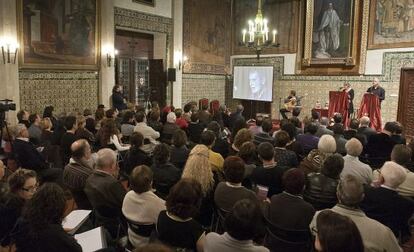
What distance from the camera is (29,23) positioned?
9.20 m

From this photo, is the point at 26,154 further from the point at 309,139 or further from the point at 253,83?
the point at 253,83

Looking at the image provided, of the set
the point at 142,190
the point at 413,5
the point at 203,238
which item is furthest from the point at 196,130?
the point at 413,5

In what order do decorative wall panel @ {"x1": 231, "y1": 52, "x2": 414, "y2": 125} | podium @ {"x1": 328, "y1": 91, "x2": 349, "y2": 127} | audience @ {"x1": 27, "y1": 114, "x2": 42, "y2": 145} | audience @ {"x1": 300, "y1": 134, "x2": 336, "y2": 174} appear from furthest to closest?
1. decorative wall panel @ {"x1": 231, "y1": 52, "x2": 414, "y2": 125}
2. podium @ {"x1": 328, "y1": 91, "x2": 349, "y2": 127}
3. audience @ {"x1": 27, "y1": 114, "x2": 42, "y2": 145}
4. audience @ {"x1": 300, "y1": 134, "x2": 336, "y2": 174}

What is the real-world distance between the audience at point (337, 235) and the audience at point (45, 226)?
4.86 feet

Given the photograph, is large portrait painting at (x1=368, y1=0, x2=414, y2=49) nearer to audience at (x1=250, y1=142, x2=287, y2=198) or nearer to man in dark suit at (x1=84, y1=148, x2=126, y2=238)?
audience at (x1=250, y1=142, x2=287, y2=198)

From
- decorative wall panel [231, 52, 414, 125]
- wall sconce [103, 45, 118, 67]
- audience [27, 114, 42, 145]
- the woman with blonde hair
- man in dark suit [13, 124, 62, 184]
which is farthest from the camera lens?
decorative wall panel [231, 52, 414, 125]

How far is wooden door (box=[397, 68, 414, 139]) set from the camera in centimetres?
1120

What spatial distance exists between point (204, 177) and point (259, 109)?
11.7m

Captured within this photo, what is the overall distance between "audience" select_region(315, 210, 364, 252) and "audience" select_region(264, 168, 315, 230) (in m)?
0.92

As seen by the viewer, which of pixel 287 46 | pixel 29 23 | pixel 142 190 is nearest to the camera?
pixel 142 190

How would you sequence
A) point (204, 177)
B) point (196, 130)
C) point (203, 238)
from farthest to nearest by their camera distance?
point (196, 130)
point (204, 177)
point (203, 238)

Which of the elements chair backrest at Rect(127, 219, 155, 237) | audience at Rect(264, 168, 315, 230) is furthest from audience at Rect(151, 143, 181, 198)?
audience at Rect(264, 168, 315, 230)

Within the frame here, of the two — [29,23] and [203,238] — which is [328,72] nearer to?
[29,23]

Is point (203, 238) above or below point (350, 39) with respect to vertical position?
below
